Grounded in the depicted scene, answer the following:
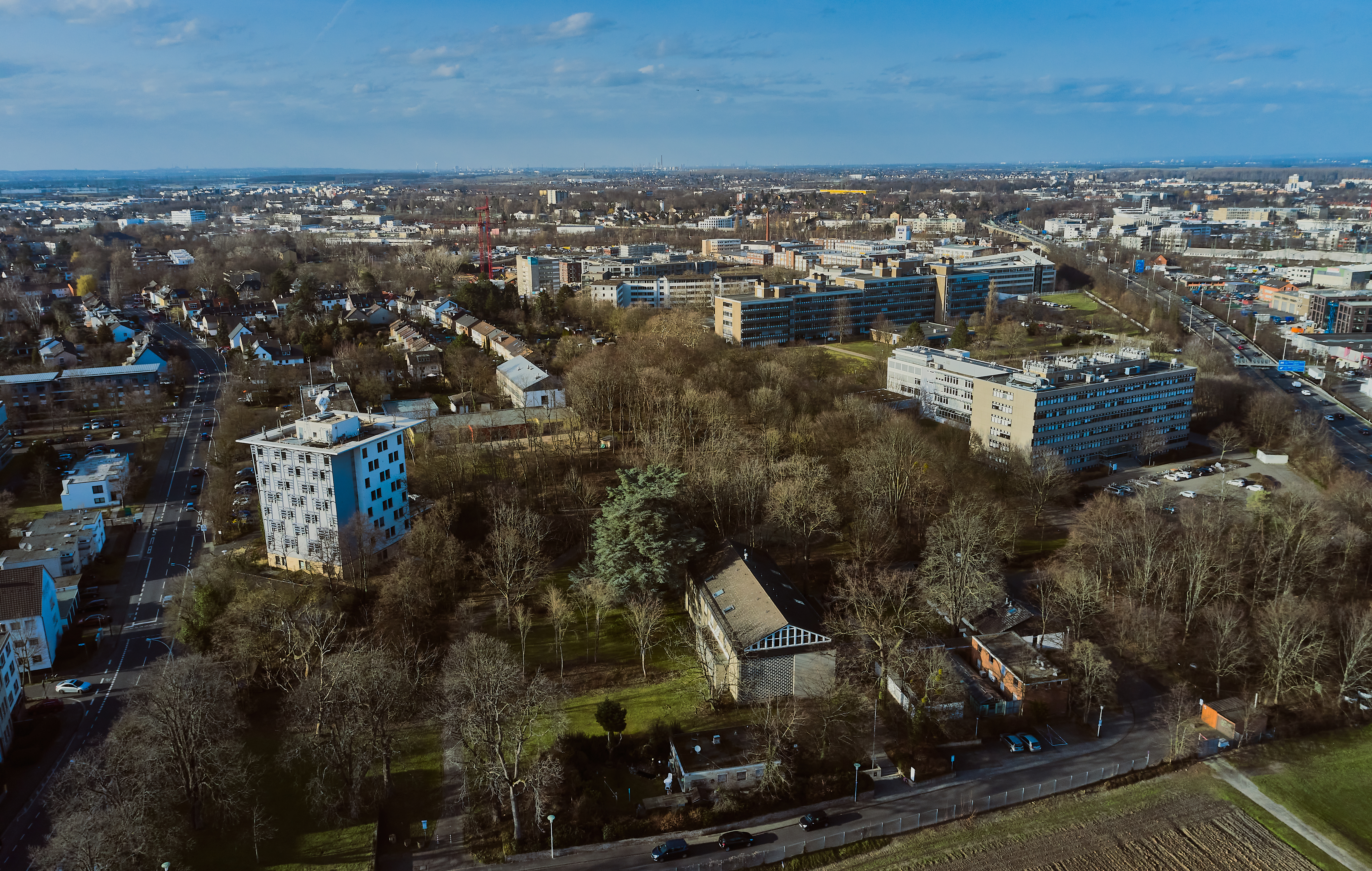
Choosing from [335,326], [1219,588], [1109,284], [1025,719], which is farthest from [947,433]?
[1109,284]

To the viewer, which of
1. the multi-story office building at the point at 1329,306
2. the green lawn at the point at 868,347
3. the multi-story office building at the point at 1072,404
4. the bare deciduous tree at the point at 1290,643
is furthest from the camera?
the multi-story office building at the point at 1329,306

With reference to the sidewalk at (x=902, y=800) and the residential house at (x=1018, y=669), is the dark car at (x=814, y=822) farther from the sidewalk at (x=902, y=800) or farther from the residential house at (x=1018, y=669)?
the residential house at (x=1018, y=669)

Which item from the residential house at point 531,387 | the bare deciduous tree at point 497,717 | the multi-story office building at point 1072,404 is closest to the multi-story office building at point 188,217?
the residential house at point 531,387

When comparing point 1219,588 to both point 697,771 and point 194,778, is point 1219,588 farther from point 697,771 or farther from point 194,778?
point 194,778

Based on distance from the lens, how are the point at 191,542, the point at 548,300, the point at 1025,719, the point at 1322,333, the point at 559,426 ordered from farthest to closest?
the point at 1322,333
the point at 548,300
the point at 559,426
the point at 191,542
the point at 1025,719

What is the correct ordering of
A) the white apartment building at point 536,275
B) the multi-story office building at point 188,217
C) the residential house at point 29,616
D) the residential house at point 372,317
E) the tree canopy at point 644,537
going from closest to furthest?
the residential house at point 29,616 < the tree canopy at point 644,537 < the residential house at point 372,317 < the white apartment building at point 536,275 < the multi-story office building at point 188,217

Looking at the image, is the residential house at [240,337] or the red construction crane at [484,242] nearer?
the residential house at [240,337]
